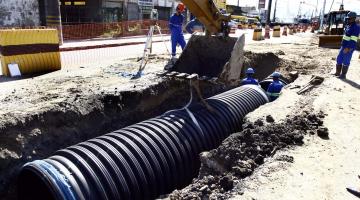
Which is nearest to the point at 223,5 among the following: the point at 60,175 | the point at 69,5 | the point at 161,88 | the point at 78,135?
the point at 69,5

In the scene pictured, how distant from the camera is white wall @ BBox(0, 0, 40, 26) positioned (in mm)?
19781

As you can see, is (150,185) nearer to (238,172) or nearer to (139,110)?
(238,172)

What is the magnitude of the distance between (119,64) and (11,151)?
6204 millimetres

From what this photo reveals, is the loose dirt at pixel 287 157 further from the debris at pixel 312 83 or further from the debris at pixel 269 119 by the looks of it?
the debris at pixel 312 83

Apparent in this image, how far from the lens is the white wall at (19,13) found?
19781 mm

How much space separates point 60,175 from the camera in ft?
12.9

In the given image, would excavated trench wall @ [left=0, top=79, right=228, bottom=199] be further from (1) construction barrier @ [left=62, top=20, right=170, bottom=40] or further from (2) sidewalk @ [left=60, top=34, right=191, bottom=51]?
(1) construction barrier @ [left=62, top=20, right=170, bottom=40]

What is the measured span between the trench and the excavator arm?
1.45 metres

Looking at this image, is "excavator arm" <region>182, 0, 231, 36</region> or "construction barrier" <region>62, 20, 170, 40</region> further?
"construction barrier" <region>62, 20, 170, 40</region>

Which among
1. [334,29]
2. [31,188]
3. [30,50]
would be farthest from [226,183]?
[334,29]

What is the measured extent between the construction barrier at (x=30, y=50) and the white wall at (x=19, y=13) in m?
11.3

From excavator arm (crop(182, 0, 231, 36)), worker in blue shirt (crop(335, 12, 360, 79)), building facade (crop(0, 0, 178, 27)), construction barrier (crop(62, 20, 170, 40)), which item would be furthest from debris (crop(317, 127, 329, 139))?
construction barrier (crop(62, 20, 170, 40))

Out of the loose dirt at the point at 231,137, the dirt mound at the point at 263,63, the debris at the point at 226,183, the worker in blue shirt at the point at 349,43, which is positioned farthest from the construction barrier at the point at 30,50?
the worker in blue shirt at the point at 349,43

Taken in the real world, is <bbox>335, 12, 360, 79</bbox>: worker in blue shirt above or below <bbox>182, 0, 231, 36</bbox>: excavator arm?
below
